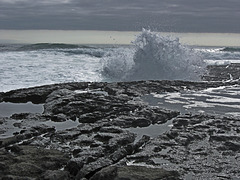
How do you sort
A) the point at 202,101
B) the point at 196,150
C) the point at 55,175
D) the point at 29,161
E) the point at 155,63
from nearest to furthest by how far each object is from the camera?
the point at 55,175 < the point at 29,161 < the point at 196,150 < the point at 202,101 < the point at 155,63

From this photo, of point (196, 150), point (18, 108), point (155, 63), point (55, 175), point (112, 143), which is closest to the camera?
point (55, 175)

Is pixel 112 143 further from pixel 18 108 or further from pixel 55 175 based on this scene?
pixel 18 108

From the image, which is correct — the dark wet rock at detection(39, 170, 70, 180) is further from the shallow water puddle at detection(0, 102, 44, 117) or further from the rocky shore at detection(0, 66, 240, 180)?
the shallow water puddle at detection(0, 102, 44, 117)

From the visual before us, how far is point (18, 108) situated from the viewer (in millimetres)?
6676

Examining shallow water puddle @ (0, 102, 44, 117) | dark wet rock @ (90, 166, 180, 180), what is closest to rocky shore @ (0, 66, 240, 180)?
dark wet rock @ (90, 166, 180, 180)

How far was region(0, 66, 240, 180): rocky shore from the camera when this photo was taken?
135 inches

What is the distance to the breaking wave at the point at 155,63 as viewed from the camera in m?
13.3

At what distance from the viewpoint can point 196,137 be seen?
15.5 feet

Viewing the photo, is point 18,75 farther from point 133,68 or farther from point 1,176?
point 1,176

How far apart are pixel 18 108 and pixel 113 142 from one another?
307 cm

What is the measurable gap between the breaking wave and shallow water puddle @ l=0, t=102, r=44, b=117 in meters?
6.41

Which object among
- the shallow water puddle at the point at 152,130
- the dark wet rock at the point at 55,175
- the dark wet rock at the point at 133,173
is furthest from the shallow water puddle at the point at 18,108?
the dark wet rock at the point at 133,173

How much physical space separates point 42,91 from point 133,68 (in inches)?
234

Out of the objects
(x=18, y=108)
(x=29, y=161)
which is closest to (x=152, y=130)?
(x=29, y=161)
